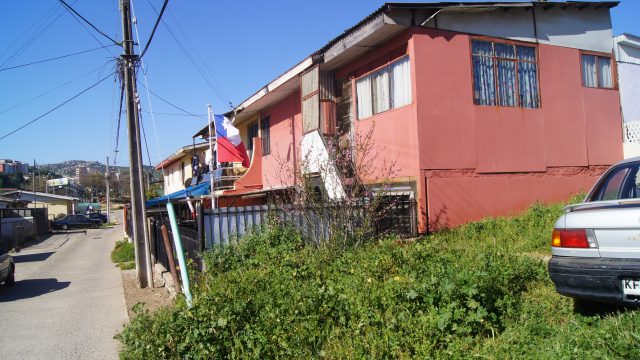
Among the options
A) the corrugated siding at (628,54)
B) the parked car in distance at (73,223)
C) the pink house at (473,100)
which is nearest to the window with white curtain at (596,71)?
the pink house at (473,100)

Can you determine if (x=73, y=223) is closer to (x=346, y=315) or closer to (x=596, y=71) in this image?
(x=596, y=71)

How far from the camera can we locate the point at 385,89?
1093 cm

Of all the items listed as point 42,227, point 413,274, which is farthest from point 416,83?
point 42,227

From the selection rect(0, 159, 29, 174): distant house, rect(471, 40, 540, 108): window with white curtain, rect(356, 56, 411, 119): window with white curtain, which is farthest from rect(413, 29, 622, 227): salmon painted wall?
rect(0, 159, 29, 174): distant house

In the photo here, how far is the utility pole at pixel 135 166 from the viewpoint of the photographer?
11.0 m

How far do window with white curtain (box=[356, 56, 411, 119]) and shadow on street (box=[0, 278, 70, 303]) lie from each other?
8591 millimetres

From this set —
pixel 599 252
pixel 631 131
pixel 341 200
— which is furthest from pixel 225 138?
pixel 599 252

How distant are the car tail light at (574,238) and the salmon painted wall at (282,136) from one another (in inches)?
396

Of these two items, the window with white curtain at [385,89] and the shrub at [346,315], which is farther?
the window with white curtain at [385,89]

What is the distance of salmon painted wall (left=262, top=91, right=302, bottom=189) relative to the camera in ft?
48.9

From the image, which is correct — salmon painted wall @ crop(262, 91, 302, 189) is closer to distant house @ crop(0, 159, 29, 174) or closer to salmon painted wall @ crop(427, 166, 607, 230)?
salmon painted wall @ crop(427, 166, 607, 230)

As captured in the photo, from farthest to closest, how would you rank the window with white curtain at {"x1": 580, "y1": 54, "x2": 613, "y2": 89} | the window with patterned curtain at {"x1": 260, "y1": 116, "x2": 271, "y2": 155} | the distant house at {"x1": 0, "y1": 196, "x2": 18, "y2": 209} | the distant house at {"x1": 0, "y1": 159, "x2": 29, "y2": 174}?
the distant house at {"x1": 0, "y1": 159, "x2": 29, "y2": 174}, the distant house at {"x1": 0, "y1": 196, "x2": 18, "y2": 209}, the window with patterned curtain at {"x1": 260, "y1": 116, "x2": 271, "y2": 155}, the window with white curtain at {"x1": 580, "y1": 54, "x2": 613, "y2": 89}

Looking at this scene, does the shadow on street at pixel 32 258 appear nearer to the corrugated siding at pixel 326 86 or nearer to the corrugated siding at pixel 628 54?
the corrugated siding at pixel 326 86

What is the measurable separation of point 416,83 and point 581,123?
4740mm
